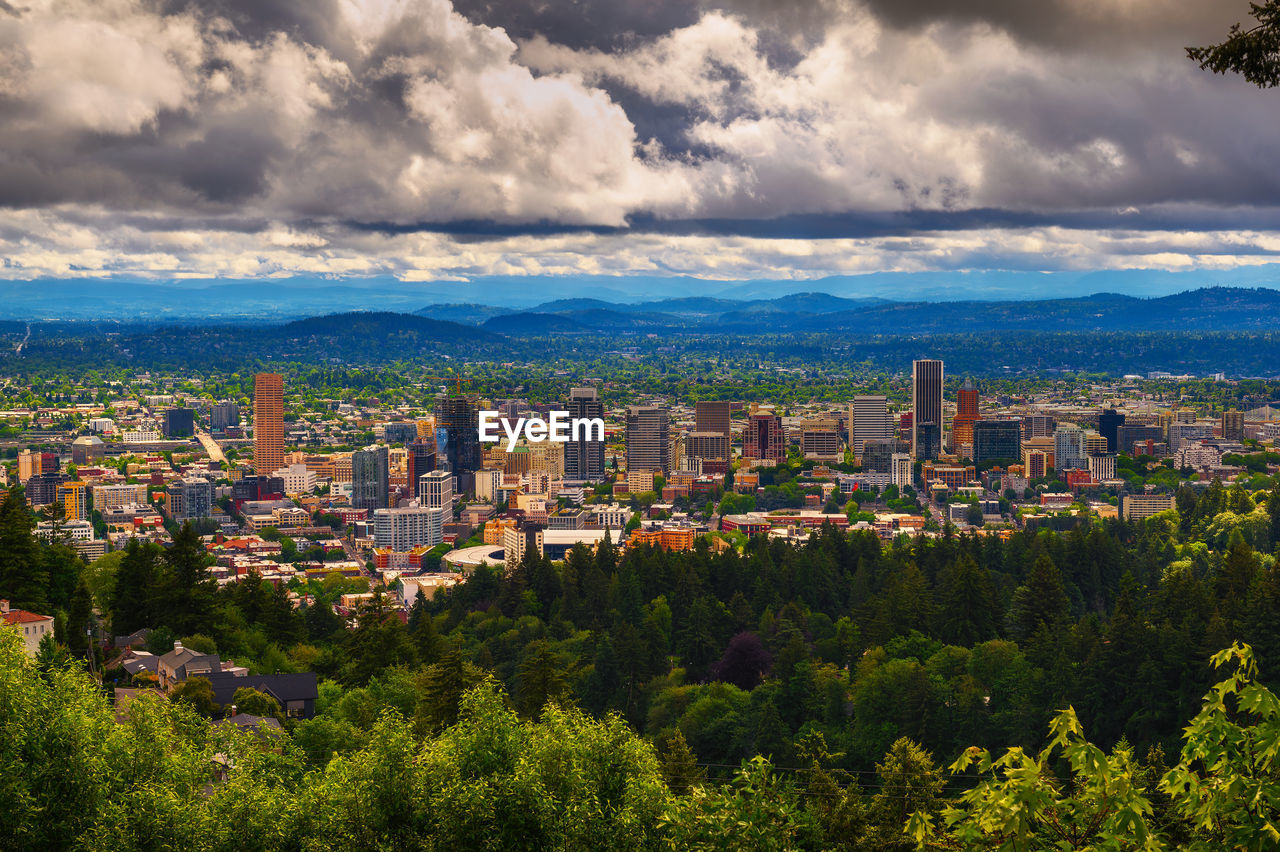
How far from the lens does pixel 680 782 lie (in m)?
21.5

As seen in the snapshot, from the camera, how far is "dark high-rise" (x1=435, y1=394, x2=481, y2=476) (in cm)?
11019

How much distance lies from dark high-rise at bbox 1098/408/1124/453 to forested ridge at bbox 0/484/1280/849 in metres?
45.5

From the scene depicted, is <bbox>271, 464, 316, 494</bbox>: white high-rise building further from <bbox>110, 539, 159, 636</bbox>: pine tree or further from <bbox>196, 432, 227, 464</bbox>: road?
<bbox>110, 539, 159, 636</bbox>: pine tree

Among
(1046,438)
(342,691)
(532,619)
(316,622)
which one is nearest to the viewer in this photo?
(342,691)

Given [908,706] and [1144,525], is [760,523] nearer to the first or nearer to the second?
[1144,525]

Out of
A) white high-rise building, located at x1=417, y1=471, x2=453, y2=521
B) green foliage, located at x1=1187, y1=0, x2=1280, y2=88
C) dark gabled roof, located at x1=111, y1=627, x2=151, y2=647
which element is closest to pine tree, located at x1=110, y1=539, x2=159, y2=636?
dark gabled roof, located at x1=111, y1=627, x2=151, y2=647

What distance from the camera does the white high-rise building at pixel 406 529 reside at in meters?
86.3

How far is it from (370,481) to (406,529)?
16.4 metres

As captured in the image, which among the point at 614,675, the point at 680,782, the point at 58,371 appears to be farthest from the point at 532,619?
the point at 58,371

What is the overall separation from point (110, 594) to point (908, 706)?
21836 millimetres

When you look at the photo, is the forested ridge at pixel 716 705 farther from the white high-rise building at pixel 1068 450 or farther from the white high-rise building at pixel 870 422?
the white high-rise building at pixel 870 422

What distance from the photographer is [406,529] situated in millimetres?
87312

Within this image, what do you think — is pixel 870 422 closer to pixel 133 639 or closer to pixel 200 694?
pixel 133 639

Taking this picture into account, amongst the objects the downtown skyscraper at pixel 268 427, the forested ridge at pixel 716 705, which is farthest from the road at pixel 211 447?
the forested ridge at pixel 716 705
